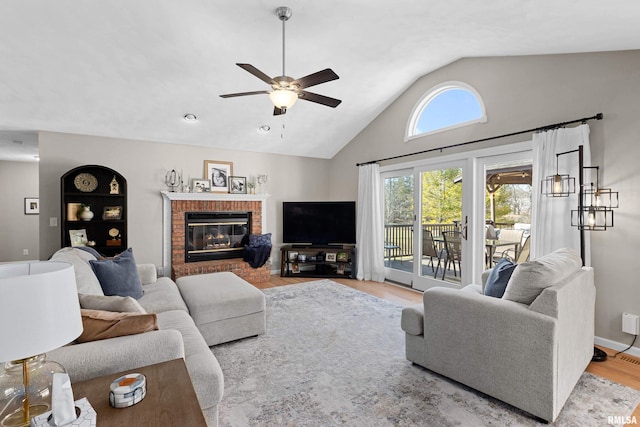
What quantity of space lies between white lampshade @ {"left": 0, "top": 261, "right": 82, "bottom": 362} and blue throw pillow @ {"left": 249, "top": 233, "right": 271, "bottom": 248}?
473 cm

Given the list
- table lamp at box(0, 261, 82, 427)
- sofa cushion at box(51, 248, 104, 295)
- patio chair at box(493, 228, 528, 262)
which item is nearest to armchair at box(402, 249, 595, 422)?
patio chair at box(493, 228, 528, 262)

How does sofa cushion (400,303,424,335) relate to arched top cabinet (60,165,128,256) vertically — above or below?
below

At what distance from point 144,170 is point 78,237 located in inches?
53.2

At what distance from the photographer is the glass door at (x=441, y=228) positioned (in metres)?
4.49

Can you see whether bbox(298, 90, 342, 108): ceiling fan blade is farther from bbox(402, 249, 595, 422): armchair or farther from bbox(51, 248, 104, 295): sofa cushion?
bbox(51, 248, 104, 295): sofa cushion

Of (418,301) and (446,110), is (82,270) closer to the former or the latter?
(418,301)

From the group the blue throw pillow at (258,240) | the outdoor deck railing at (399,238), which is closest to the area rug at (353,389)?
the outdoor deck railing at (399,238)

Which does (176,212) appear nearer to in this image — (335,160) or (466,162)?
(335,160)

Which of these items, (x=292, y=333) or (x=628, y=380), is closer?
(x=628, y=380)

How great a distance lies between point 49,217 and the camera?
4.54 metres

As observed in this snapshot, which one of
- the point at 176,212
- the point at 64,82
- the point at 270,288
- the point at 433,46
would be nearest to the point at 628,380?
the point at 433,46

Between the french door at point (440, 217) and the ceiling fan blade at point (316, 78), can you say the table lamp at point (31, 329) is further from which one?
the french door at point (440, 217)

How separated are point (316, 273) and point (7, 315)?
17.7 feet

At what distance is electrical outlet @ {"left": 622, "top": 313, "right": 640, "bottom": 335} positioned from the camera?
2.86m
